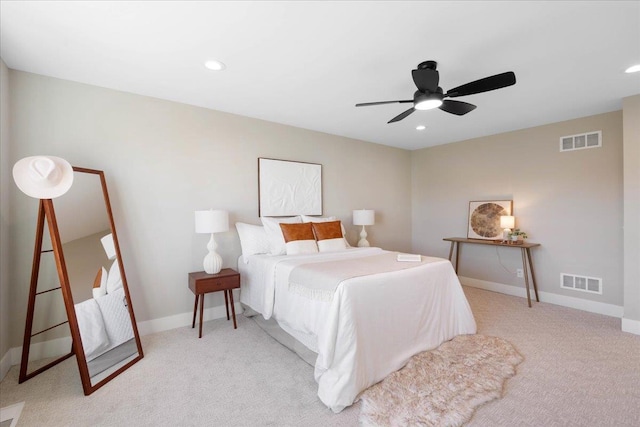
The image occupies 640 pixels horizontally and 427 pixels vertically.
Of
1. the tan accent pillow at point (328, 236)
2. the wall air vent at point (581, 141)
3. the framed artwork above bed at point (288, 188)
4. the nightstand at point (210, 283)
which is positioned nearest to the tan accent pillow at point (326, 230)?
the tan accent pillow at point (328, 236)

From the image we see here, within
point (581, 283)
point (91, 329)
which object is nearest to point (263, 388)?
point (91, 329)

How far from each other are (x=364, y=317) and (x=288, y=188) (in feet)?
7.64

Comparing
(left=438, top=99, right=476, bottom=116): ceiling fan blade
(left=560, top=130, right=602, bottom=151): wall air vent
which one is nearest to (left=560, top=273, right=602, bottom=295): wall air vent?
(left=560, top=130, right=602, bottom=151): wall air vent

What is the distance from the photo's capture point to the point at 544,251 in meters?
3.98

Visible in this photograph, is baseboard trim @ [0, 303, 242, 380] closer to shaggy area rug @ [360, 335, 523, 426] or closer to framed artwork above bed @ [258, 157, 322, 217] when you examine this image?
framed artwork above bed @ [258, 157, 322, 217]

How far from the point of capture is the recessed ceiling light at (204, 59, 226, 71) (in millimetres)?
2297

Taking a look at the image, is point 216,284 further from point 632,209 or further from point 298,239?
point 632,209

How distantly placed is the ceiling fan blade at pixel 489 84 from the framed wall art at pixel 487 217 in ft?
9.20

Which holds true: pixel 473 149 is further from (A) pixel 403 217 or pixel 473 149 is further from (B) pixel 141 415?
(B) pixel 141 415

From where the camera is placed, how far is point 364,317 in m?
2.06

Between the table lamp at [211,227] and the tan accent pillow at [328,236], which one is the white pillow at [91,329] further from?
the tan accent pillow at [328,236]

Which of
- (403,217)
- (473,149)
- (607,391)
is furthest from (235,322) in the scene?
(473,149)

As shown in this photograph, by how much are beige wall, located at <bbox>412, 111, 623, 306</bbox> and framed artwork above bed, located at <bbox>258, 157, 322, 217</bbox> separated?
2452mm

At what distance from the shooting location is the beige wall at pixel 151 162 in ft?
8.04
